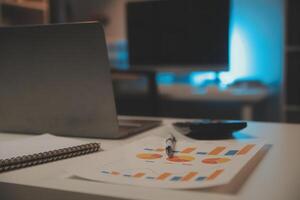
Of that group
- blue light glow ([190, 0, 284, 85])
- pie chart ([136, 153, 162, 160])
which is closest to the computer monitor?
pie chart ([136, 153, 162, 160])

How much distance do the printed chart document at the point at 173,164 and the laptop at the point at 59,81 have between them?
0.51 ft

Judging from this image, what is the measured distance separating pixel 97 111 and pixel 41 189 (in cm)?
37

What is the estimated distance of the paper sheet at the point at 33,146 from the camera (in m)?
0.84

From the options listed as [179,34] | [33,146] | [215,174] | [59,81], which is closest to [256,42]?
[179,34]

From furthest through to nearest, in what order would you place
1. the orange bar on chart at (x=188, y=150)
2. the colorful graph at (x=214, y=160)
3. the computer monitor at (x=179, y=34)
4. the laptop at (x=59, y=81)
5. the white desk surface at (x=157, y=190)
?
the computer monitor at (x=179, y=34)
the laptop at (x=59, y=81)
the orange bar on chart at (x=188, y=150)
the colorful graph at (x=214, y=160)
the white desk surface at (x=157, y=190)

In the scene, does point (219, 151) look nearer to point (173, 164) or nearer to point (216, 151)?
point (216, 151)

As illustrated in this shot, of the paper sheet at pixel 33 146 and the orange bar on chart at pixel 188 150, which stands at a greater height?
the paper sheet at pixel 33 146

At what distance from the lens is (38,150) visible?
2.80ft

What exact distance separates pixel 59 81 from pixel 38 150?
0.70ft

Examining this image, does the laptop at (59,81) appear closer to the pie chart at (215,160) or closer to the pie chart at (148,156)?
the pie chart at (148,156)

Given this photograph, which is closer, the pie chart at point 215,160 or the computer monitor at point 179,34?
the pie chart at point 215,160

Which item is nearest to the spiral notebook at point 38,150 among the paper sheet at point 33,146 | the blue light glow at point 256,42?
the paper sheet at point 33,146

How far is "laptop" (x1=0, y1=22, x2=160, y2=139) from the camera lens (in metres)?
0.94

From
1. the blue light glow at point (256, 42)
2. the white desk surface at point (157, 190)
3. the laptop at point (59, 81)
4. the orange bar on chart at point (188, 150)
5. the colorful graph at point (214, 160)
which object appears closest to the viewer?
the white desk surface at point (157, 190)
